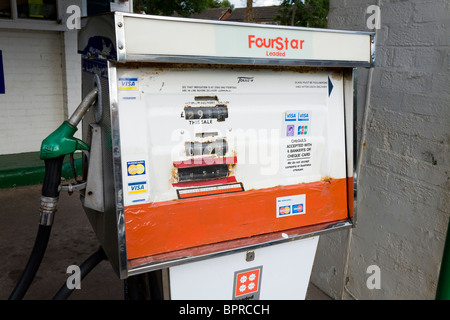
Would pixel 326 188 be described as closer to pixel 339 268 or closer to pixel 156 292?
pixel 156 292

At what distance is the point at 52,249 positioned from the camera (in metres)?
4.07

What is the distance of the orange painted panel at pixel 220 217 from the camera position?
1.59 m

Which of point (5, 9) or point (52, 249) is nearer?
point (52, 249)

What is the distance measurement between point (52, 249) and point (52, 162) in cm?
278

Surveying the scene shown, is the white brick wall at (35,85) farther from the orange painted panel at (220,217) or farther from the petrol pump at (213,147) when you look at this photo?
the orange painted panel at (220,217)

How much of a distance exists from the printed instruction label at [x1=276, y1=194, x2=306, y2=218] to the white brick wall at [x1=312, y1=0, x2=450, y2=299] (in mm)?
892

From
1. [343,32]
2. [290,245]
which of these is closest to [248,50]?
[343,32]

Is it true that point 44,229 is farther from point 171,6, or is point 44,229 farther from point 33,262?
point 171,6

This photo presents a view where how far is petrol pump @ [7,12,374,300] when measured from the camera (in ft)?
4.87

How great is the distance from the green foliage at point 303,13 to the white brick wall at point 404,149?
2083 cm

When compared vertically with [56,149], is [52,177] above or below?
below

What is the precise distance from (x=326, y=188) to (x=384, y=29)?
1140mm

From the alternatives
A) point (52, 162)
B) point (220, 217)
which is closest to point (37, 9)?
point (52, 162)

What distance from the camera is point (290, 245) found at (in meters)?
1.99
